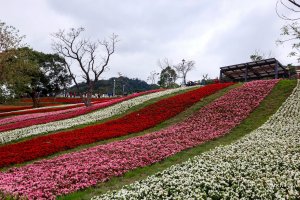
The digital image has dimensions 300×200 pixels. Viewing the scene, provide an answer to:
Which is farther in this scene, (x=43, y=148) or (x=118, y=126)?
(x=118, y=126)

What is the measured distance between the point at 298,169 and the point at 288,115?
15907mm

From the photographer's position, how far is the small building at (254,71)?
44750 millimetres

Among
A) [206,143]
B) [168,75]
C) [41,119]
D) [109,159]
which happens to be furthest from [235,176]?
[168,75]

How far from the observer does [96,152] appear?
20141mm

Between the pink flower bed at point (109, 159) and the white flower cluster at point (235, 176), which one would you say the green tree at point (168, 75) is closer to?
the pink flower bed at point (109, 159)

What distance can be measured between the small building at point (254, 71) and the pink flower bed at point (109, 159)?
14589 mm

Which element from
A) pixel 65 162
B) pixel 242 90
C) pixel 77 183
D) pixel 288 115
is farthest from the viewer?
pixel 242 90

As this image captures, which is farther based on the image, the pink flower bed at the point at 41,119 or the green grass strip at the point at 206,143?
the pink flower bed at the point at 41,119

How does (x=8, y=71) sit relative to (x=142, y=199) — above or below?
above

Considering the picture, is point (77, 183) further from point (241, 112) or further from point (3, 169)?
point (241, 112)

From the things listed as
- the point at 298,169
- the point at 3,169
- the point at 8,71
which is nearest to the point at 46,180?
the point at 3,169

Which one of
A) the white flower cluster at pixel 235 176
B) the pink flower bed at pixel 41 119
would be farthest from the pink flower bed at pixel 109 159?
the pink flower bed at pixel 41 119

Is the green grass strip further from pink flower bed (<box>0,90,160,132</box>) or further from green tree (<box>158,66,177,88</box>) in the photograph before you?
green tree (<box>158,66,177,88</box>)

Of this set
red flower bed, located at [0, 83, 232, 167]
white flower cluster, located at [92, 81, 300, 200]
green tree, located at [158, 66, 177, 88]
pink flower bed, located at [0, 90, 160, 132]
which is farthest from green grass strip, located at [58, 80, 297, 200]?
green tree, located at [158, 66, 177, 88]
